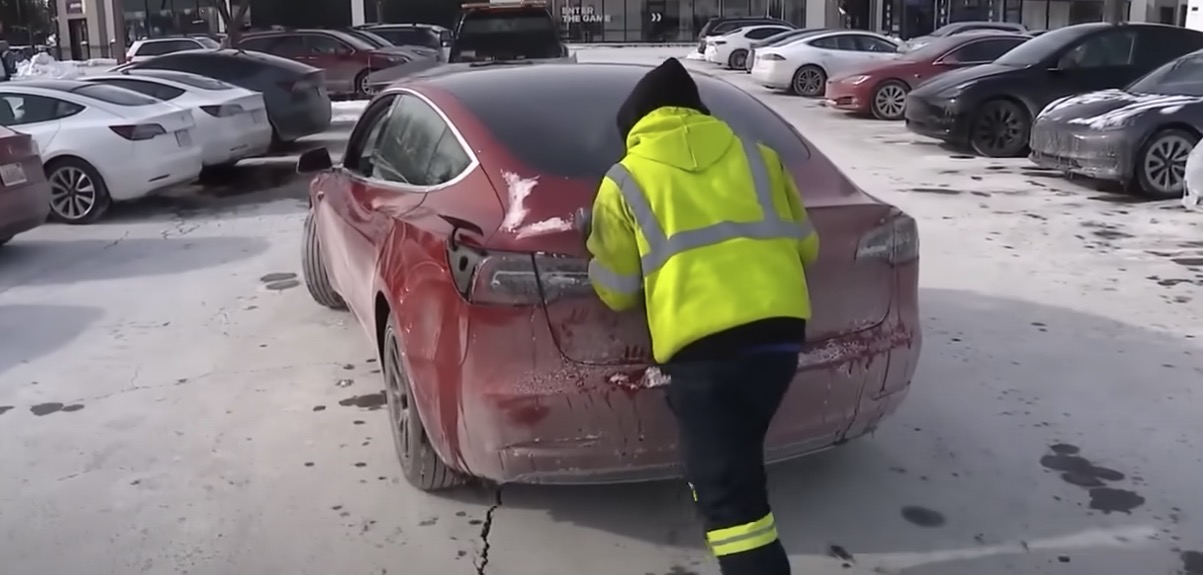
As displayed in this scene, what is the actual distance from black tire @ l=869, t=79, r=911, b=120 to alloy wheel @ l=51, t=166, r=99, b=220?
41.2 feet

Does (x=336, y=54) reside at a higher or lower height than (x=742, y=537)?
higher

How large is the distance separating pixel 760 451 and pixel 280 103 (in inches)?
524

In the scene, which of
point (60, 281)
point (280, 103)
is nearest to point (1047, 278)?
point (60, 281)

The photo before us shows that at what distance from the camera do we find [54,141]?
10914 mm

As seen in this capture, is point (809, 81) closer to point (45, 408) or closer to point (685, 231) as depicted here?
point (45, 408)

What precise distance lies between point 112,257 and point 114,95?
315 cm

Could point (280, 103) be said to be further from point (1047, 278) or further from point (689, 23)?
point (689, 23)

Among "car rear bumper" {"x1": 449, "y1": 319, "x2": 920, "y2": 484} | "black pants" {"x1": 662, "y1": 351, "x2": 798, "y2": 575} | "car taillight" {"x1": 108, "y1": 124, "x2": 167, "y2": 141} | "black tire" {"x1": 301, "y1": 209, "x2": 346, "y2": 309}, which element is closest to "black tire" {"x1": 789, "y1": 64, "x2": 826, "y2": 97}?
"car taillight" {"x1": 108, "y1": 124, "x2": 167, "y2": 141}

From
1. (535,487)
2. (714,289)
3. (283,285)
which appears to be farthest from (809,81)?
(714,289)

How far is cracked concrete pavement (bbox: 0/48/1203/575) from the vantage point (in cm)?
423

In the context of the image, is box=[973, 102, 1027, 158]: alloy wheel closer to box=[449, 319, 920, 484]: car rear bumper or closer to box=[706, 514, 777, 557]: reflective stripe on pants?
box=[449, 319, 920, 484]: car rear bumper

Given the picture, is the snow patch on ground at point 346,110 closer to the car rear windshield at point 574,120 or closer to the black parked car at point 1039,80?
the black parked car at point 1039,80

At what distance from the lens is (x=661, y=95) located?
3.41 metres

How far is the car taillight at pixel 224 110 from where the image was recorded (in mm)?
12702
